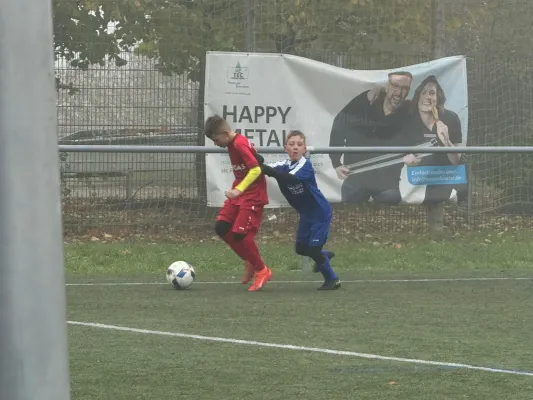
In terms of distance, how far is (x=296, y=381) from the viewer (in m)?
5.29

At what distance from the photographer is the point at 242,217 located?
9578mm

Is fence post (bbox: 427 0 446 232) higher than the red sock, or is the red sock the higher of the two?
fence post (bbox: 427 0 446 232)

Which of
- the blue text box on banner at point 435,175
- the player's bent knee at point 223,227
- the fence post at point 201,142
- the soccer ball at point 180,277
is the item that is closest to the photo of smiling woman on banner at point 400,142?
the blue text box on banner at point 435,175

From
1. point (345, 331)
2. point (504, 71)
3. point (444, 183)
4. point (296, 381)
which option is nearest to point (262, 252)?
point (444, 183)

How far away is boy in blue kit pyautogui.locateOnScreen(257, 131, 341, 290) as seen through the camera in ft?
31.1

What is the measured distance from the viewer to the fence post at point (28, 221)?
219cm

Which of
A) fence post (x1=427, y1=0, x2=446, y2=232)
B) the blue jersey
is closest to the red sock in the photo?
the blue jersey

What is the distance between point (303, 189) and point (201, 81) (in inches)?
145

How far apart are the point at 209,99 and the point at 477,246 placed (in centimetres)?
349

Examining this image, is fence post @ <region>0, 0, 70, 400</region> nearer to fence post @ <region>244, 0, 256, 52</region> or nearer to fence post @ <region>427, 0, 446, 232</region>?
fence post @ <region>244, 0, 256, 52</region>

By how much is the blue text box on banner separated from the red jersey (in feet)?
12.2

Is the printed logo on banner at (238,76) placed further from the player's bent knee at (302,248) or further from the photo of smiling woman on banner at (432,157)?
the player's bent knee at (302,248)

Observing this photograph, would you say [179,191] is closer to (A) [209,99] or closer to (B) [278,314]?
(A) [209,99]

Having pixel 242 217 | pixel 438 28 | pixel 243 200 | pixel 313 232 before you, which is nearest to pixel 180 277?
pixel 242 217
